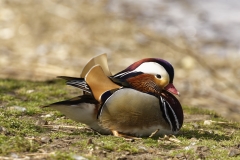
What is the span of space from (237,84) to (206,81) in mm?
635

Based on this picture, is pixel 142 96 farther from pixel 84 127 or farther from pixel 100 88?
pixel 84 127

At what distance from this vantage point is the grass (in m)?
3.78

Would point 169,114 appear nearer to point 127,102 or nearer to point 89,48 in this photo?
point 127,102

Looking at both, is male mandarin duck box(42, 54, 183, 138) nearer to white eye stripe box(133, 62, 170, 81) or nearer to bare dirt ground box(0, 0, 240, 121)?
white eye stripe box(133, 62, 170, 81)

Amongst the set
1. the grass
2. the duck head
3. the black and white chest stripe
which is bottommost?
the grass

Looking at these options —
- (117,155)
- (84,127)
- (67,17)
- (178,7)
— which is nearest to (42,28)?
(67,17)

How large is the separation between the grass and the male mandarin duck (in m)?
0.12

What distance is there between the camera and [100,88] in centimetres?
436

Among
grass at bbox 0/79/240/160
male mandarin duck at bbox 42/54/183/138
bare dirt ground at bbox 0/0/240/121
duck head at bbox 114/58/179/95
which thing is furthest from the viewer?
bare dirt ground at bbox 0/0/240/121

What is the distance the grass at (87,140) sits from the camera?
149 inches

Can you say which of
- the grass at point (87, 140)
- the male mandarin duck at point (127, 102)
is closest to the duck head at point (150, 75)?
the male mandarin duck at point (127, 102)

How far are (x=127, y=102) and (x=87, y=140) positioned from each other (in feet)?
1.57

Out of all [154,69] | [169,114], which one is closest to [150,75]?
[154,69]

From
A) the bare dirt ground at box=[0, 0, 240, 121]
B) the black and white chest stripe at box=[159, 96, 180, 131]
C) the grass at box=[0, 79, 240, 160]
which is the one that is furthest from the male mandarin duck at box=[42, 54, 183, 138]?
the bare dirt ground at box=[0, 0, 240, 121]
